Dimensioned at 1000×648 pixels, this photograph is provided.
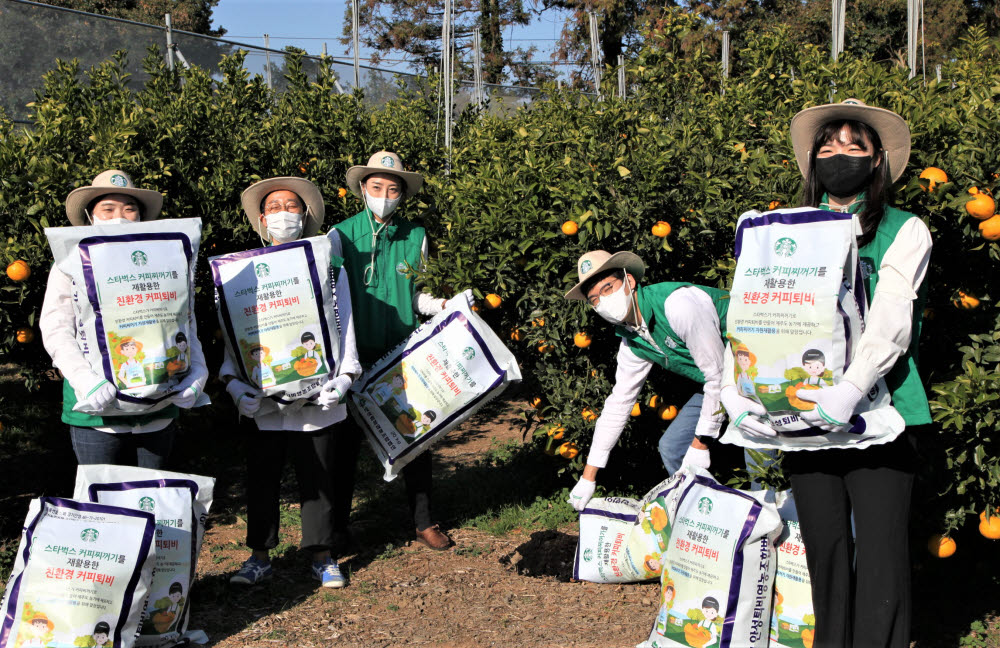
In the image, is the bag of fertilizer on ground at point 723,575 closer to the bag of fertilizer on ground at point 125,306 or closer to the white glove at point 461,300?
the white glove at point 461,300

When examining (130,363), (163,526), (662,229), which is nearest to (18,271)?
(130,363)

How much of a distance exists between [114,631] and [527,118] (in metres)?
4.10

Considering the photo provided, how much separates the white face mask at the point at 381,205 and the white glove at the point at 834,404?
236 cm

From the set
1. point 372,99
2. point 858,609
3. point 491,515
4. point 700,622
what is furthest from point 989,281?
point 372,99

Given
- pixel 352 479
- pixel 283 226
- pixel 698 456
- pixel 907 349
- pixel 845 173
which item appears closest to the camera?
pixel 907 349

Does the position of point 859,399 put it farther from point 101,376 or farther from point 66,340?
point 66,340

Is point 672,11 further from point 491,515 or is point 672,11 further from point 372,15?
point 372,15

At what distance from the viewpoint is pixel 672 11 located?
565 centimetres

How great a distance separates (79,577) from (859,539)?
253 cm

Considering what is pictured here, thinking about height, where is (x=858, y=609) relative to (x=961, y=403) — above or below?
below

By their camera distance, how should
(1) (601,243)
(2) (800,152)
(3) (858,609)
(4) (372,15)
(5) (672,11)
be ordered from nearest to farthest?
(3) (858,609)
(2) (800,152)
(1) (601,243)
(5) (672,11)
(4) (372,15)

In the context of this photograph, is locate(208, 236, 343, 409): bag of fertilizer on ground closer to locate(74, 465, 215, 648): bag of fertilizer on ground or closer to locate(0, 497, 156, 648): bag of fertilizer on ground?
locate(74, 465, 215, 648): bag of fertilizer on ground

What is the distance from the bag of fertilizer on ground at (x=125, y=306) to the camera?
131 inches

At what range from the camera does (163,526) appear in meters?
3.46
